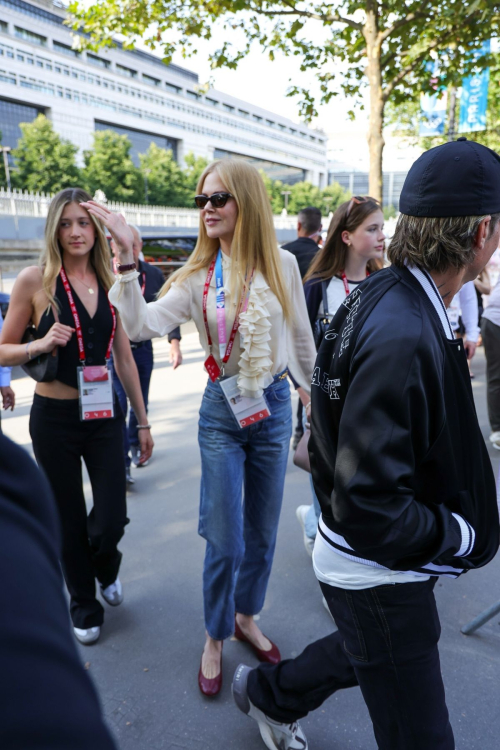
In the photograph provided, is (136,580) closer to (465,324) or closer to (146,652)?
(146,652)

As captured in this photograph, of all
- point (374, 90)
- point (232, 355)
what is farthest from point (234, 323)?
point (374, 90)

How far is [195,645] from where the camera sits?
2.88 metres

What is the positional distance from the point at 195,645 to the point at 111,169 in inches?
2196

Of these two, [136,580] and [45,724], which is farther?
[136,580]

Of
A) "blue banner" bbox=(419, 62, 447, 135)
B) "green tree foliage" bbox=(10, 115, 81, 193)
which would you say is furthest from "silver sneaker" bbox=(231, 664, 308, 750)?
"green tree foliage" bbox=(10, 115, 81, 193)

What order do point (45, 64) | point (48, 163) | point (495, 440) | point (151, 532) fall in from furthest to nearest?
point (45, 64)
point (48, 163)
point (495, 440)
point (151, 532)

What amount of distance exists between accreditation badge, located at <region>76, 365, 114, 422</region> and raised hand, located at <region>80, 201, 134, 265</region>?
74cm

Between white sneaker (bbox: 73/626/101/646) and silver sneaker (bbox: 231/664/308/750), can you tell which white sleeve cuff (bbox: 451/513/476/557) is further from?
white sneaker (bbox: 73/626/101/646)

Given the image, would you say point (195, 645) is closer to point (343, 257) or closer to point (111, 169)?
point (343, 257)

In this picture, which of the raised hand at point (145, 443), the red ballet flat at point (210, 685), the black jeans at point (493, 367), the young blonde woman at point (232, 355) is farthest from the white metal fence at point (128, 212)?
the red ballet flat at point (210, 685)

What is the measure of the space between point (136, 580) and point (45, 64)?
71150 mm

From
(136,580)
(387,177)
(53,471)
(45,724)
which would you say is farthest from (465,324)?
(387,177)

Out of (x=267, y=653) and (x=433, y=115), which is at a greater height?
(x=433, y=115)

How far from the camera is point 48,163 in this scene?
48.7 meters
